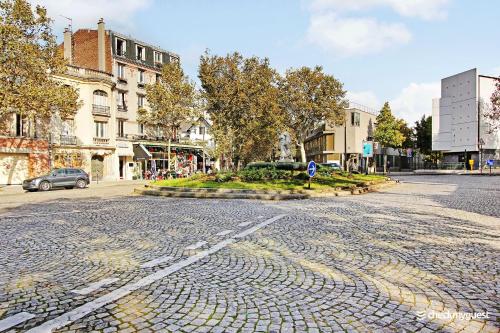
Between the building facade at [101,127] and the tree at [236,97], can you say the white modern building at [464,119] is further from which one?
the building facade at [101,127]

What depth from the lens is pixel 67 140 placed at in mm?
32969

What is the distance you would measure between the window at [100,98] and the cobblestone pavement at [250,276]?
95.3 feet

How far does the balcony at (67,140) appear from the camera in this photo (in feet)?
107

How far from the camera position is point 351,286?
14.0ft

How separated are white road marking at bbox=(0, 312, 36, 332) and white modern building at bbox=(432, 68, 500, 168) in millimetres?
66715

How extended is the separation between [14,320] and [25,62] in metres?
22.4

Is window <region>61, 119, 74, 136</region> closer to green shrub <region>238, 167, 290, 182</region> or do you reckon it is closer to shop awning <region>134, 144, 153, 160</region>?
shop awning <region>134, 144, 153, 160</region>

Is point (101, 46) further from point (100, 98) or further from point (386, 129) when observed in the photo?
point (386, 129)

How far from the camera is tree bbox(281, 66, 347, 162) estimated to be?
1510 inches

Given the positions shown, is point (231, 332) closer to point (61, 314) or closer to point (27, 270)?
point (61, 314)

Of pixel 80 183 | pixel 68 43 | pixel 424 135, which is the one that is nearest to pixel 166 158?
pixel 68 43

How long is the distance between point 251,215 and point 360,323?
7.04 meters

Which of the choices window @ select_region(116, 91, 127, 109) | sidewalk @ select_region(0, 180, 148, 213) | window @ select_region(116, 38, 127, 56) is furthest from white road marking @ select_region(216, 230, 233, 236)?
window @ select_region(116, 38, 127, 56)

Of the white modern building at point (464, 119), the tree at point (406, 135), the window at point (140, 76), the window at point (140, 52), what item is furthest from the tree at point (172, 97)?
the tree at point (406, 135)
